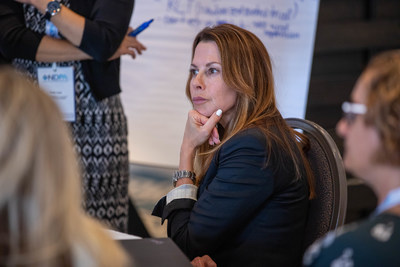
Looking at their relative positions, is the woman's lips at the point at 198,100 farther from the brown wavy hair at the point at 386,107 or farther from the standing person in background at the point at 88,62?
the brown wavy hair at the point at 386,107

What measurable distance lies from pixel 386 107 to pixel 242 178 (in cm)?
66

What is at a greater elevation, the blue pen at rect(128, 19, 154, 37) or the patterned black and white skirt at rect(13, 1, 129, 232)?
the blue pen at rect(128, 19, 154, 37)

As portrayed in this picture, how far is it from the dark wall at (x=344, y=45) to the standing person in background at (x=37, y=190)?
2.87 m

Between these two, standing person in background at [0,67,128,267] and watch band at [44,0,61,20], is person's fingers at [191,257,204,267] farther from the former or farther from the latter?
watch band at [44,0,61,20]

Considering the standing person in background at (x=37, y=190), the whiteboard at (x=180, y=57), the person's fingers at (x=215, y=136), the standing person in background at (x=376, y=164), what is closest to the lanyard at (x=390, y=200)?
the standing person in background at (x=376, y=164)

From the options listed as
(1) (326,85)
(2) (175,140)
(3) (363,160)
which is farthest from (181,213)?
(1) (326,85)

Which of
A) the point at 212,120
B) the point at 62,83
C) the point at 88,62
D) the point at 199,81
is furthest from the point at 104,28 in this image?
the point at 212,120

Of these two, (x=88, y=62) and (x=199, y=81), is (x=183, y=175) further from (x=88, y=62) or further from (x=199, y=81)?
(x=88, y=62)

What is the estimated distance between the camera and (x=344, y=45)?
11.4 ft

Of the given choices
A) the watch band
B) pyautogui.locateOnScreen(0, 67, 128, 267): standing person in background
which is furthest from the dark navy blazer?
the watch band

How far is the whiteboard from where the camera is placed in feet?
10.4

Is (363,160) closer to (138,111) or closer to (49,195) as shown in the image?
(49,195)

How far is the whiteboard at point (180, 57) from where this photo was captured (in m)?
3.17

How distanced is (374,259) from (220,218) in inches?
26.5
